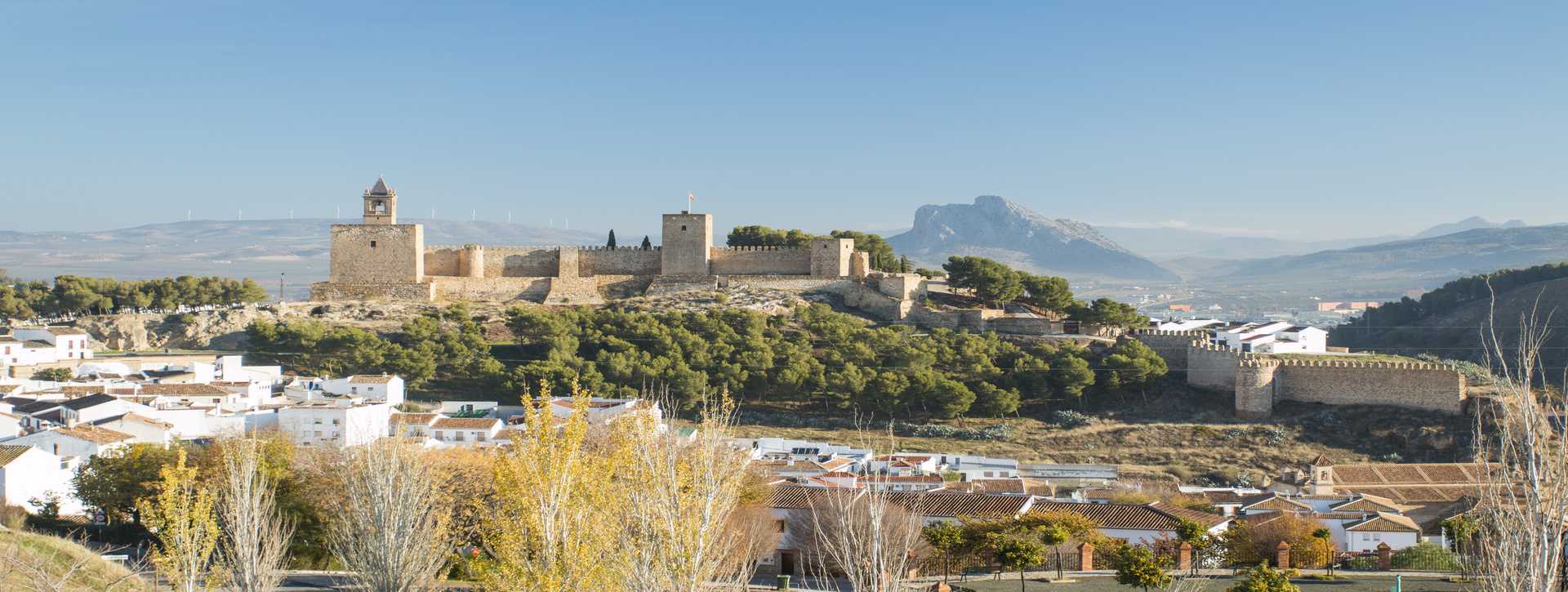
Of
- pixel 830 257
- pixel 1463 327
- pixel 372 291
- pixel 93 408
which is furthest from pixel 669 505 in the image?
pixel 1463 327

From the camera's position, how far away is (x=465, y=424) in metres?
29.1

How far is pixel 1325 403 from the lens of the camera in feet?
110

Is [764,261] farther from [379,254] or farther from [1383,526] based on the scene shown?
[1383,526]

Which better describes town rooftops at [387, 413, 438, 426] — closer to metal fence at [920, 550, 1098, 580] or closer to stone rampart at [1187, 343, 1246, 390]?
metal fence at [920, 550, 1098, 580]

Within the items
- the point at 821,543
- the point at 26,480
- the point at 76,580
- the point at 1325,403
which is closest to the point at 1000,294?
the point at 1325,403

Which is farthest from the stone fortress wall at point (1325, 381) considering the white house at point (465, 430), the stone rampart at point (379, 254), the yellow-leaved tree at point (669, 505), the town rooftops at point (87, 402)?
the town rooftops at point (87, 402)

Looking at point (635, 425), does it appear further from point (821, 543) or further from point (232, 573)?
point (821, 543)

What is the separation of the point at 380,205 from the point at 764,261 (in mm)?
16058

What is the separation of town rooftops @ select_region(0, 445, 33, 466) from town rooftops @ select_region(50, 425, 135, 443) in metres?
1.34

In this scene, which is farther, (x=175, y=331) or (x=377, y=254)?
(x=377, y=254)

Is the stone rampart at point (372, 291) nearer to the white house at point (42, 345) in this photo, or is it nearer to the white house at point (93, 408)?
the white house at point (42, 345)

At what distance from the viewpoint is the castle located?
4581cm

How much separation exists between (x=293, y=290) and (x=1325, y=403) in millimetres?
151321

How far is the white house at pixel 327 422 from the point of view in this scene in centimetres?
2728
